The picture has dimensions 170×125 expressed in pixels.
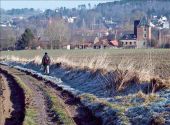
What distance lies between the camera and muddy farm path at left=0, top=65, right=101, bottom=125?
1434 cm

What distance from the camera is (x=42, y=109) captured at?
16.7 m

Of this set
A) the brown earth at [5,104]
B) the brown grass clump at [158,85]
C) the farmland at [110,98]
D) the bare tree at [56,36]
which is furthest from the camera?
the bare tree at [56,36]

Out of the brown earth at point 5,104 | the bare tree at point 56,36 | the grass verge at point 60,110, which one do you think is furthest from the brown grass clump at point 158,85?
the bare tree at point 56,36

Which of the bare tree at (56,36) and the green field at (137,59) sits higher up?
the green field at (137,59)

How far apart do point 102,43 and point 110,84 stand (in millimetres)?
122939

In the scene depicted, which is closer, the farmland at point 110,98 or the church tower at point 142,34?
the farmland at point 110,98

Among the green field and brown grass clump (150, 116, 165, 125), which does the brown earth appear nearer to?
brown grass clump (150, 116, 165, 125)

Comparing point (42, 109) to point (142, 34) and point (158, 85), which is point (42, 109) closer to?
point (158, 85)

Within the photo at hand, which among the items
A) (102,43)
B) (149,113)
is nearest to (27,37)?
(102,43)

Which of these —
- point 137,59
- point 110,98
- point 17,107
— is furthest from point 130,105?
point 137,59

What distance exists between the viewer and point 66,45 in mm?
133500

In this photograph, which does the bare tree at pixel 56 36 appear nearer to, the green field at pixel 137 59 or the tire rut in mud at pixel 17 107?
the green field at pixel 137 59

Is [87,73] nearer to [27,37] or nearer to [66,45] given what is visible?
[27,37]

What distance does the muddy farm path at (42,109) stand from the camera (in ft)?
47.1
